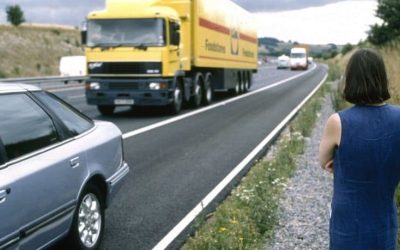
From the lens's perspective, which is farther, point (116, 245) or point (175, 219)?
point (175, 219)

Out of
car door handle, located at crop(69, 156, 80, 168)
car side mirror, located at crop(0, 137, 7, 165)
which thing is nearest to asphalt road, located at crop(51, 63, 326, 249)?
car door handle, located at crop(69, 156, 80, 168)

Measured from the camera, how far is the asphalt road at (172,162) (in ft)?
22.3

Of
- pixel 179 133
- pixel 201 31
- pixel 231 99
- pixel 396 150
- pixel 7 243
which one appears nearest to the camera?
pixel 396 150

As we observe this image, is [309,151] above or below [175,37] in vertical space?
below

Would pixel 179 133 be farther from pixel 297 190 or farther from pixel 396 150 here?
pixel 396 150

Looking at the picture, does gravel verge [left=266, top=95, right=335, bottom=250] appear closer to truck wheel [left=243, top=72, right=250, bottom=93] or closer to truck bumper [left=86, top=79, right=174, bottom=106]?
truck bumper [left=86, top=79, right=174, bottom=106]

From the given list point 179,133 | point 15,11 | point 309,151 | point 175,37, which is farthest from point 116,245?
point 15,11

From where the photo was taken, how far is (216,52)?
2348 cm

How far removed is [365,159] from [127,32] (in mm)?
15152

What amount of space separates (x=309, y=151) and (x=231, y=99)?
587 inches

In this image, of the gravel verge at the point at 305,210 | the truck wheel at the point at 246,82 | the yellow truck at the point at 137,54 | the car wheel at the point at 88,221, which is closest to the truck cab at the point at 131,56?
the yellow truck at the point at 137,54

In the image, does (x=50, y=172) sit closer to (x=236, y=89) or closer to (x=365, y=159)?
(x=365, y=159)

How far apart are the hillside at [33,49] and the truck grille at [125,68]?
95.5 feet

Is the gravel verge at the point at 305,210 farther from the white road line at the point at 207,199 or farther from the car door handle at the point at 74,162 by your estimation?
the car door handle at the point at 74,162
